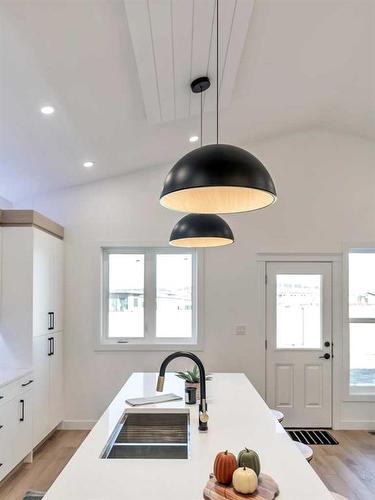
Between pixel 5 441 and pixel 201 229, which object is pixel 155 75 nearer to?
pixel 201 229

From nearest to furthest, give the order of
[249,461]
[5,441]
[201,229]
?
[249,461] < [201,229] < [5,441]

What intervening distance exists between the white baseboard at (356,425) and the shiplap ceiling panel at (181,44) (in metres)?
3.89

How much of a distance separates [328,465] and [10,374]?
2974 millimetres

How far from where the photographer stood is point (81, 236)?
515cm

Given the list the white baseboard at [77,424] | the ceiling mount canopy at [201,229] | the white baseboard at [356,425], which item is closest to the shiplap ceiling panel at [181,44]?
the ceiling mount canopy at [201,229]

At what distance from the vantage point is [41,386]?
434cm

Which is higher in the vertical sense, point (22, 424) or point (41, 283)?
point (41, 283)

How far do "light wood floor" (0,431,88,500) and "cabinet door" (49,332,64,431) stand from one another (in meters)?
0.19

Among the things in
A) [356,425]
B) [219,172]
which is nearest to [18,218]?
[219,172]

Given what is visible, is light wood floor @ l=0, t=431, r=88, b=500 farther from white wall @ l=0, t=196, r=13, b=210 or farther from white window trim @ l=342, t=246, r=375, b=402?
white window trim @ l=342, t=246, r=375, b=402

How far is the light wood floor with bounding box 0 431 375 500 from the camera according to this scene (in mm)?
3494

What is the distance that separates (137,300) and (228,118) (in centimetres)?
237

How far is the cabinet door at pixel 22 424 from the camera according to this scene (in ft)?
12.0

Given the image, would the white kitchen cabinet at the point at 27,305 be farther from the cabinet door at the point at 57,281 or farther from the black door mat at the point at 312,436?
the black door mat at the point at 312,436
